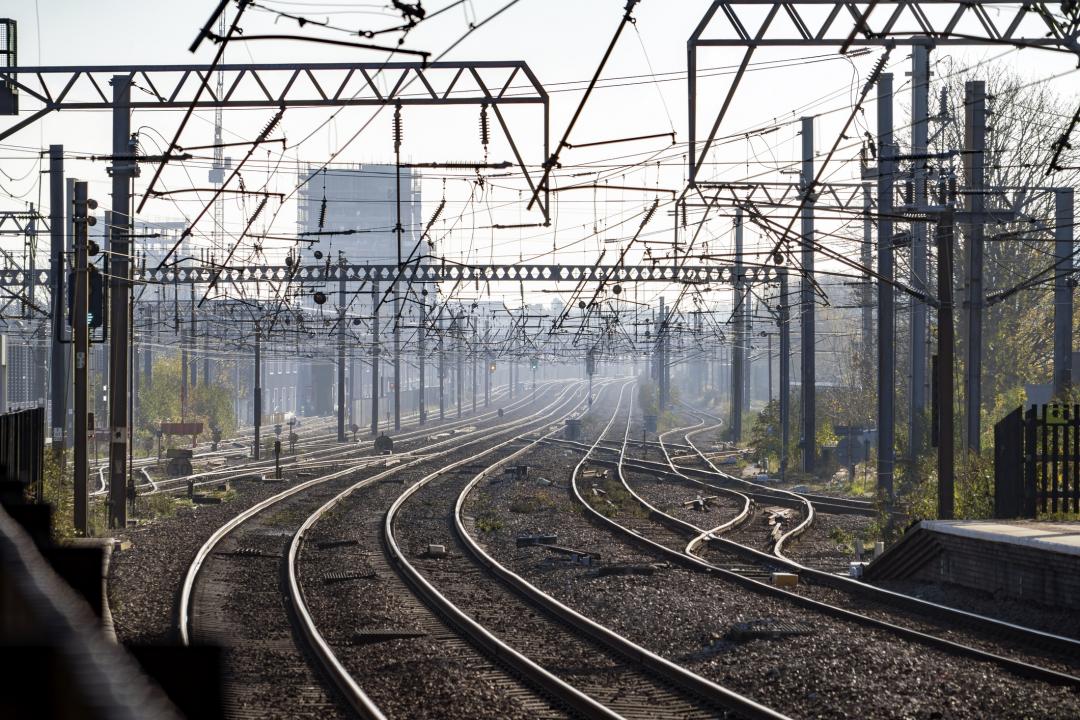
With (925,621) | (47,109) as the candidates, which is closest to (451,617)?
(925,621)

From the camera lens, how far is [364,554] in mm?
17812

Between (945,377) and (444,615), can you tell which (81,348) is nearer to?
(444,615)

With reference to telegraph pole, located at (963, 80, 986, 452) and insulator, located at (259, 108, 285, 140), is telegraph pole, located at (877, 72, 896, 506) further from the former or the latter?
insulator, located at (259, 108, 285, 140)

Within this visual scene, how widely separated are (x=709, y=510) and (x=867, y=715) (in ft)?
53.3

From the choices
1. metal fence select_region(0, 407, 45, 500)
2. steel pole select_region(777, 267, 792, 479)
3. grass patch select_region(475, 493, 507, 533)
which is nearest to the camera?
metal fence select_region(0, 407, 45, 500)

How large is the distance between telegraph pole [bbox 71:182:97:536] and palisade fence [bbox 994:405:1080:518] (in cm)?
1250

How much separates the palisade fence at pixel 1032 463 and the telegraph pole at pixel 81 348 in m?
12.5

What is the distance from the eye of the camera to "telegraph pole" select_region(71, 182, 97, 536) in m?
16.9

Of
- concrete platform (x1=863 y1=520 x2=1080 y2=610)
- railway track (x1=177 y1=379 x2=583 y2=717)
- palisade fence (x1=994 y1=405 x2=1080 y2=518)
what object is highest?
palisade fence (x1=994 y1=405 x2=1080 y2=518)

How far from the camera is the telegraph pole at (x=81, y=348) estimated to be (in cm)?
1694

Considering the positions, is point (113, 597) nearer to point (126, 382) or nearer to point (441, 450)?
point (126, 382)

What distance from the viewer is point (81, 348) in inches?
687

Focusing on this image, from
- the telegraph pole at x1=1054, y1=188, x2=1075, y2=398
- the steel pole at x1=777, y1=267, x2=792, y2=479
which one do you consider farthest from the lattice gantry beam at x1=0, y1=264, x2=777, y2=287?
the telegraph pole at x1=1054, y1=188, x2=1075, y2=398

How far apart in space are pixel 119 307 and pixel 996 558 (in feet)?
45.4
